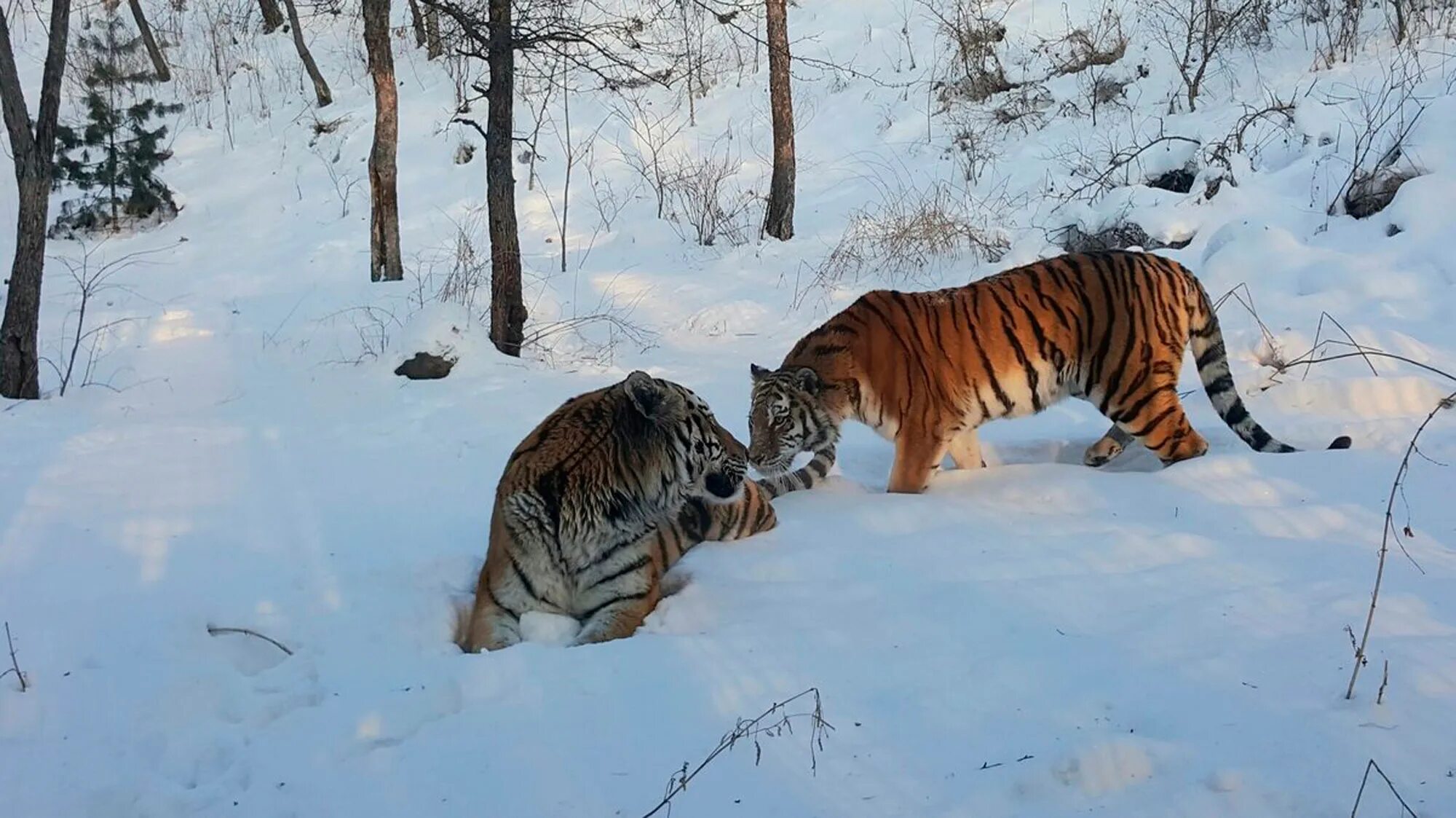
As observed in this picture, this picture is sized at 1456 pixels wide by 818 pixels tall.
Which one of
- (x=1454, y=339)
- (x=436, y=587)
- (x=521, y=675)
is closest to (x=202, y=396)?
(x=436, y=587)

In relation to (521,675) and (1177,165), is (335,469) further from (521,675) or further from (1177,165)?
(1177,165)

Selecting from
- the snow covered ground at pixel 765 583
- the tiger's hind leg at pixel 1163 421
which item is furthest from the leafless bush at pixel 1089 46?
the tiger's hind leg at pixel 1163 421

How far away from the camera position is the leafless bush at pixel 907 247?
10.0m

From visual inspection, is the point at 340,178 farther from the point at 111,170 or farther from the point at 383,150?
the point at 383,150

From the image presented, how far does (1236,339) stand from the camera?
275 inches

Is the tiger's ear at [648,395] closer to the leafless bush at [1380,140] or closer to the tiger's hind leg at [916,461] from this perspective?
the tiger's hind leg at [916,461]

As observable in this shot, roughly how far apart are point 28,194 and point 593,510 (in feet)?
15.8

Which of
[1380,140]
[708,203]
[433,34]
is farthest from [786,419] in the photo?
[708,203]

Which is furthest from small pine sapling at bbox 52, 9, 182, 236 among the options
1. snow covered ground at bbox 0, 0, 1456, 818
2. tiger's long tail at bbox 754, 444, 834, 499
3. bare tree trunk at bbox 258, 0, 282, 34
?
tiger's long tail at bbox 754, 444, 834, 499

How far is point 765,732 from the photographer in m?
2.73

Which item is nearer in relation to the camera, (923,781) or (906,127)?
(923,781)

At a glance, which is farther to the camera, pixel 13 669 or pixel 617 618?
pixel 617 618

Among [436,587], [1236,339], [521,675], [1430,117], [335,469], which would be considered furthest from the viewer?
[1430,117]

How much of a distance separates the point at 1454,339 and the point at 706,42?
44.1 ft
